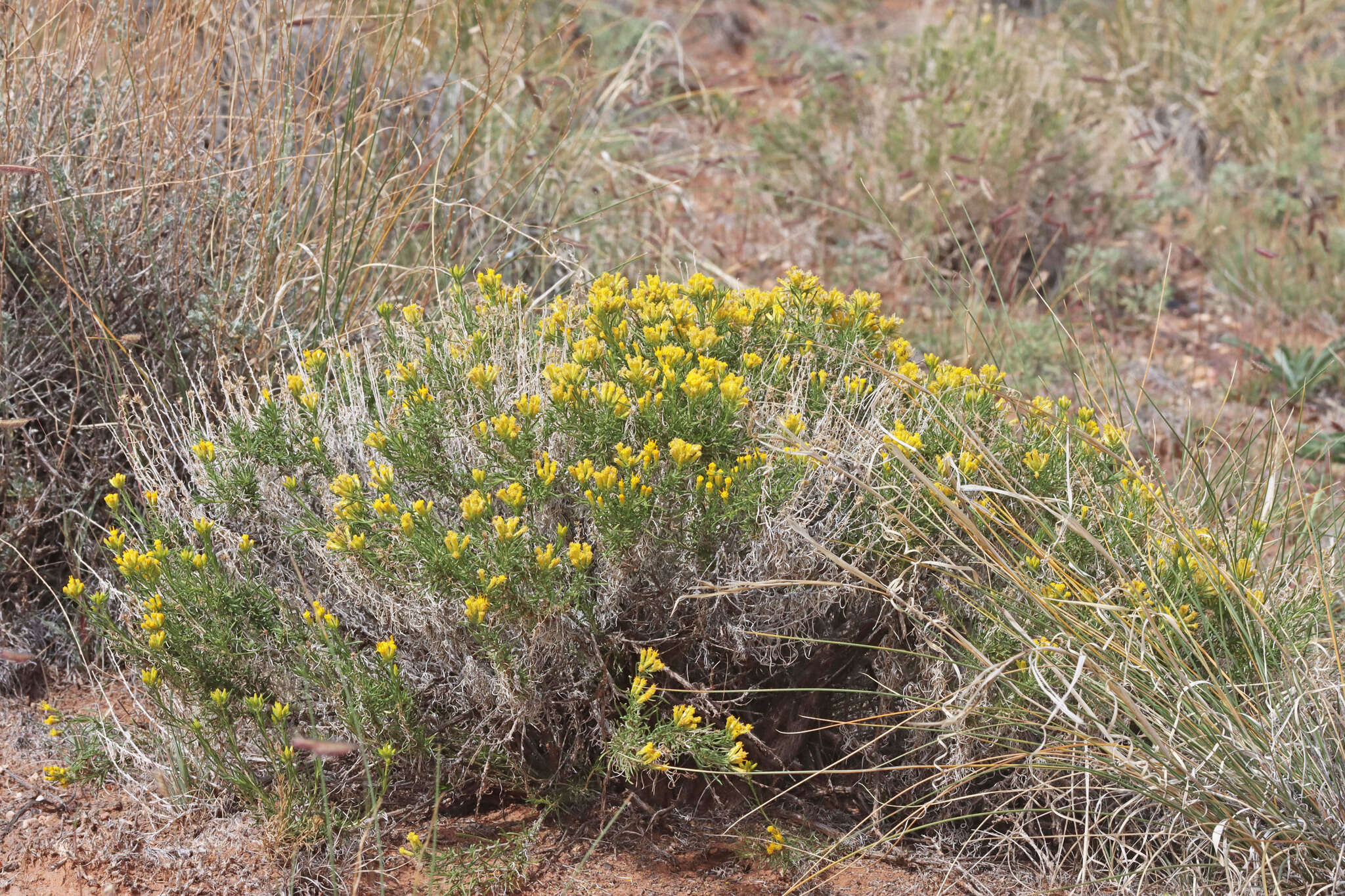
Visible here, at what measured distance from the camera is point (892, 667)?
7.53 ft

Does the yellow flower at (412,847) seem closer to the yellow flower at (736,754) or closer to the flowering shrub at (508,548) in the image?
the flowering shrub at (508,548)

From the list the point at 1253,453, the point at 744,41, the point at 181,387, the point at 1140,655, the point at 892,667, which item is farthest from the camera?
the point at 744,41

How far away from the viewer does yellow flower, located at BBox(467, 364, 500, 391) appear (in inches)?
84.6

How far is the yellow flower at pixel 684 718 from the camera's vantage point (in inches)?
76.4

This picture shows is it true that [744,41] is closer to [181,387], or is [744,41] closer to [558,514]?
[181,387]

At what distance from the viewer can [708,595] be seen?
1953 mm

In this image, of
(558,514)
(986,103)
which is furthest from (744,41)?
(558,514)

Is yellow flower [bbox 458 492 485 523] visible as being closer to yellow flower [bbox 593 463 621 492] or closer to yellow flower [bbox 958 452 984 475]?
yellow flower [bbox 593 463 621 492]

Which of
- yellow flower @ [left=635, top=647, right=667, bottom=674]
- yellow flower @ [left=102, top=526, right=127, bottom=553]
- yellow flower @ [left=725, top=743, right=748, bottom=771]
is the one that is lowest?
yellow flower @ [left=725, top=743, right=748, bottom=771]

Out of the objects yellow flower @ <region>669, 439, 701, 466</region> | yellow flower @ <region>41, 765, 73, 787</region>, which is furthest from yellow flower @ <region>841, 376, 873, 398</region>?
yellow flower @ <region>41, 765, 73, 787</region>

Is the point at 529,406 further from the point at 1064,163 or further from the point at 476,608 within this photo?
the point at 1064,163

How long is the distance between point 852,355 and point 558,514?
2.29 ft

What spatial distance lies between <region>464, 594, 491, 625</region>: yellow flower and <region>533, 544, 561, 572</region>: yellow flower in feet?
0.37

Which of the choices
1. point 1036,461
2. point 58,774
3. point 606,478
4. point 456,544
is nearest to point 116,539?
point 58,774
